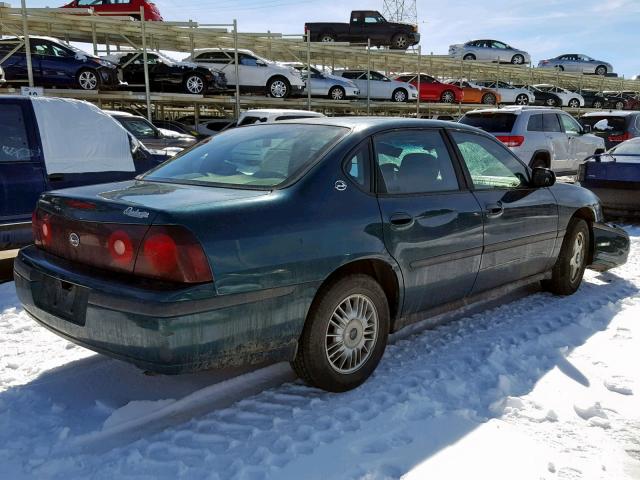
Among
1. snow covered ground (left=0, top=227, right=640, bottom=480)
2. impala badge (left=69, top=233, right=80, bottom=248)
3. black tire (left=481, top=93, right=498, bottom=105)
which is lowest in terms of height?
snow covered ground (left=0, top=227, right=640, bottom=480)

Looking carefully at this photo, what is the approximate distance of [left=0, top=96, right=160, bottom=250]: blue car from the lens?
5785 millimetres

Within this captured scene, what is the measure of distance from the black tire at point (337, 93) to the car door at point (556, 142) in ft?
36.4

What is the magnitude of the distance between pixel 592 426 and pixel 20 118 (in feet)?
18.5

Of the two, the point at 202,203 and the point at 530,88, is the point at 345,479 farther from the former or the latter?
the point at 530,88

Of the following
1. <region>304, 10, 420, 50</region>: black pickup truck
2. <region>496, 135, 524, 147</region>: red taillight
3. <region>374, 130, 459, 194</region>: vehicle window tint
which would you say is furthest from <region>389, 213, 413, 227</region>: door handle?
<region>304, 10, 420, 50</region>: black pickup truck

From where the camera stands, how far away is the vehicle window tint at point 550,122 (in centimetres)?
1295

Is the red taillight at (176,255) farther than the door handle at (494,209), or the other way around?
the door handle at (494,209)

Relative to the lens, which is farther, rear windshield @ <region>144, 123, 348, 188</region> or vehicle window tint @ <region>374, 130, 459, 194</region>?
vehicle window tint @ <region>374, 130, 459, 194</region>

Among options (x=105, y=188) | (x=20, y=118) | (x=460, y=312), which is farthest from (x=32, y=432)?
(x=20, y=118)

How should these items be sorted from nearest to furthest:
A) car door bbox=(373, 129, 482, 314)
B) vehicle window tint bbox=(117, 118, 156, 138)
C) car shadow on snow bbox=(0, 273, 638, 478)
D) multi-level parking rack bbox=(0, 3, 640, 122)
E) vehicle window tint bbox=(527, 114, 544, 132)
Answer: car shadow on snow bbox=(0, 273, 638, 478) < car door bbox=(373, 129, 482, 314) < vehicle window tint bbox=(117, 118, 156, 138) < vehicle window tint bbox=(527, 114, 544, 132) < multi-level parking rack bbox=(0, 3, 640, 122)

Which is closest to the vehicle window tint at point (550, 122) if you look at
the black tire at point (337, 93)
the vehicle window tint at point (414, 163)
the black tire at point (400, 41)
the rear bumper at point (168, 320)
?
the vehicle window tint at point (414, 163)

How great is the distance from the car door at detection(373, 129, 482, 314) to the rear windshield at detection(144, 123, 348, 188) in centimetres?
42

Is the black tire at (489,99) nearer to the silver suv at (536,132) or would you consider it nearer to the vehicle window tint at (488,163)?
the silver suv at (536,132)

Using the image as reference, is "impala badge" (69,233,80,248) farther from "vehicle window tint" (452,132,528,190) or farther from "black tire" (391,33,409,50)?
"black tire" (391,33,409,50)
